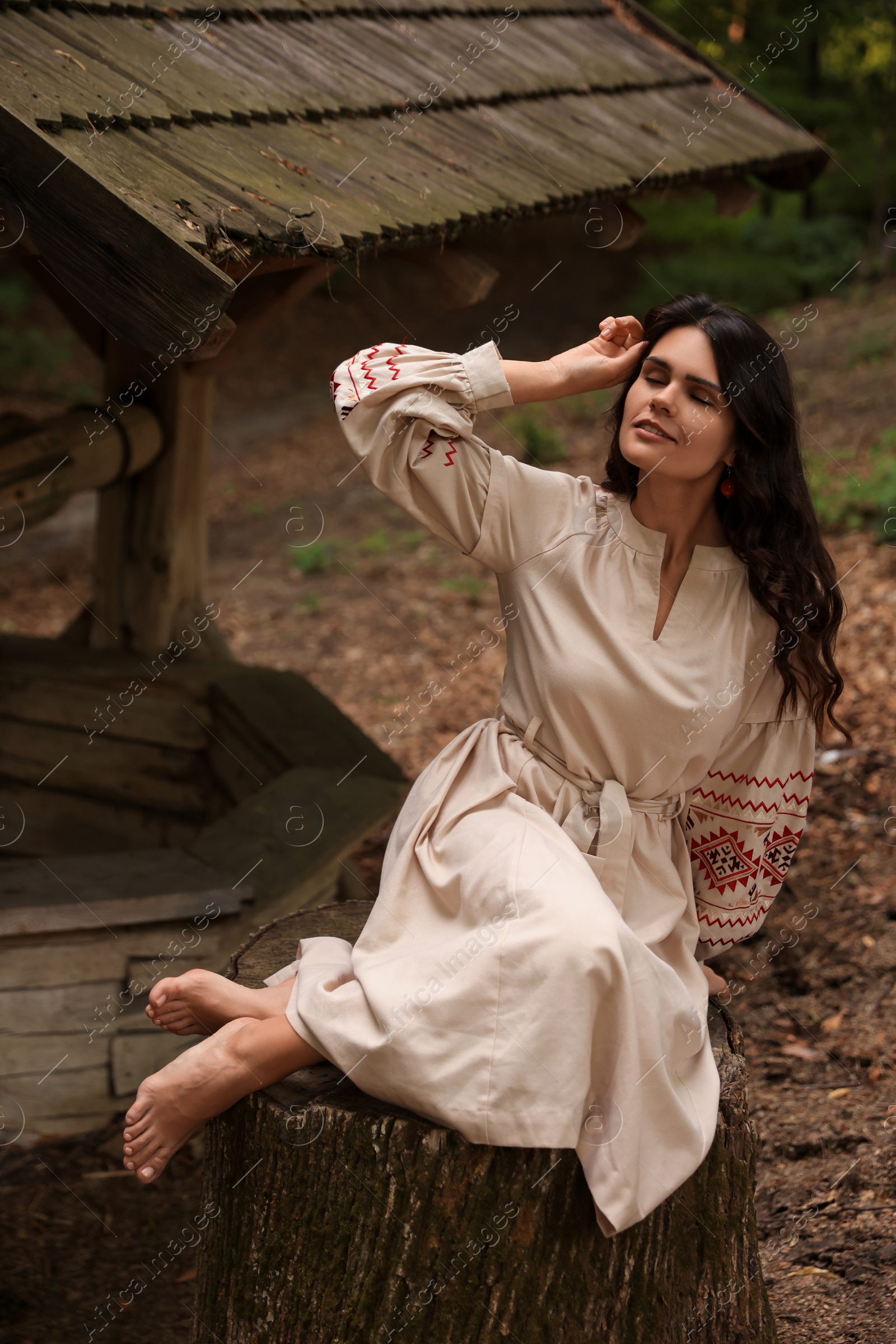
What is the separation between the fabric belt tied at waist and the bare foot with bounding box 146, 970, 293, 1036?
642 millimetres

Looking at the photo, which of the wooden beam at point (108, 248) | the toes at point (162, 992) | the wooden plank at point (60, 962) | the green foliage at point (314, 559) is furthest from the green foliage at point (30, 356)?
the toes at point (162, 992)

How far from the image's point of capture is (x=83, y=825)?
5004 millimetres

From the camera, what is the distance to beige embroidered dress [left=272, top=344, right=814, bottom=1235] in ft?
6.77

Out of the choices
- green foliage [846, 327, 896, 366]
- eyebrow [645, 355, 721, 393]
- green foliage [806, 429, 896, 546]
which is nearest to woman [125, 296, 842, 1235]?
eyebrow [645, 355, 721, 393]

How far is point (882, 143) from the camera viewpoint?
12.7 m

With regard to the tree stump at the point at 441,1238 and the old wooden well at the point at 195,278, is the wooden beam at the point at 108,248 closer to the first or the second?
the old wooden well at the point at 195,278

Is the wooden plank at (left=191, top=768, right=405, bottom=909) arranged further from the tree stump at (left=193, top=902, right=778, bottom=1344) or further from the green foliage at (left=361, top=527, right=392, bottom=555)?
the green foliage at (left=361, top=527, right=392, bottom=555)

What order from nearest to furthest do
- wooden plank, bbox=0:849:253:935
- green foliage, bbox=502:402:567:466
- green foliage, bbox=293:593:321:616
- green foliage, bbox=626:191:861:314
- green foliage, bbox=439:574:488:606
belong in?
wooden plank, bbox=0:849:253:935 → green foliage, bbox=439:574:488:606 → green foliage, bbox=293:593:321:616 → green foliage, bbox=502:402:567:466 → green foliage, bbox=626:191:861:314

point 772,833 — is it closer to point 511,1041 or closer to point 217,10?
point 511,1041

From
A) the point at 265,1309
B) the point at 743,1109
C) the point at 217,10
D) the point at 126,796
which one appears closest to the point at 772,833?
the point at 743,1109

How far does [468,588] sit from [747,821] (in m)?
5.53

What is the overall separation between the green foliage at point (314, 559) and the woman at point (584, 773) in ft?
21.6

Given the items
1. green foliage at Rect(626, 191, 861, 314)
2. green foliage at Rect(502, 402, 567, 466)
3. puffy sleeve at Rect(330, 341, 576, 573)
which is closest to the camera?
puffy sleeve at Rect(330, 341, 576, 573)

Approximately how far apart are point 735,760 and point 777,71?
1355cm
